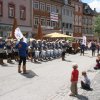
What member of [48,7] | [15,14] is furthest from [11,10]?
[48,7]

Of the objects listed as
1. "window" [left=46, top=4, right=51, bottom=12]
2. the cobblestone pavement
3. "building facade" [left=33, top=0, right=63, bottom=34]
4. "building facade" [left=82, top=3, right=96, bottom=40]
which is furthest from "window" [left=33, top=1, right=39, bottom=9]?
the cobblestone pavement

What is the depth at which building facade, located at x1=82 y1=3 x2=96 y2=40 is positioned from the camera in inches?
3930

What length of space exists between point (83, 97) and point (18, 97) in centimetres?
207

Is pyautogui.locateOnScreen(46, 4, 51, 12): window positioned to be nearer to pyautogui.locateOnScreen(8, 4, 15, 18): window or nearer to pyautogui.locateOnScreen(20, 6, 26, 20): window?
pyautogui.locateOnScreen(20, 6, 26, 20): window

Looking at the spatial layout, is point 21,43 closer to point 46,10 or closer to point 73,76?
point 73,76

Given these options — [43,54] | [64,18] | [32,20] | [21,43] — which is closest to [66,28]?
[64,18]

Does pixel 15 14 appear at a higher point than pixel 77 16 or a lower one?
lower

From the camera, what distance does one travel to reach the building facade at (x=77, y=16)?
88.9 metres

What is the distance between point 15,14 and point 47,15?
15377 millimetres

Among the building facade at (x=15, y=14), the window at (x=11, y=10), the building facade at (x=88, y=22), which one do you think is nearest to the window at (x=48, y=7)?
the building facade at (x=15, y=14)

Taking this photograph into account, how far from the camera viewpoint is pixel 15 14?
1973 inches

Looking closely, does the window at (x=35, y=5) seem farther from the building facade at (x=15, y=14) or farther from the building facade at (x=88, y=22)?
the building facade at (x=88, y=22)

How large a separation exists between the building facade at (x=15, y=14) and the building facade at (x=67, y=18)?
66.8 feet

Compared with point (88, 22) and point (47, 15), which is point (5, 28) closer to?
point (47, 15)
